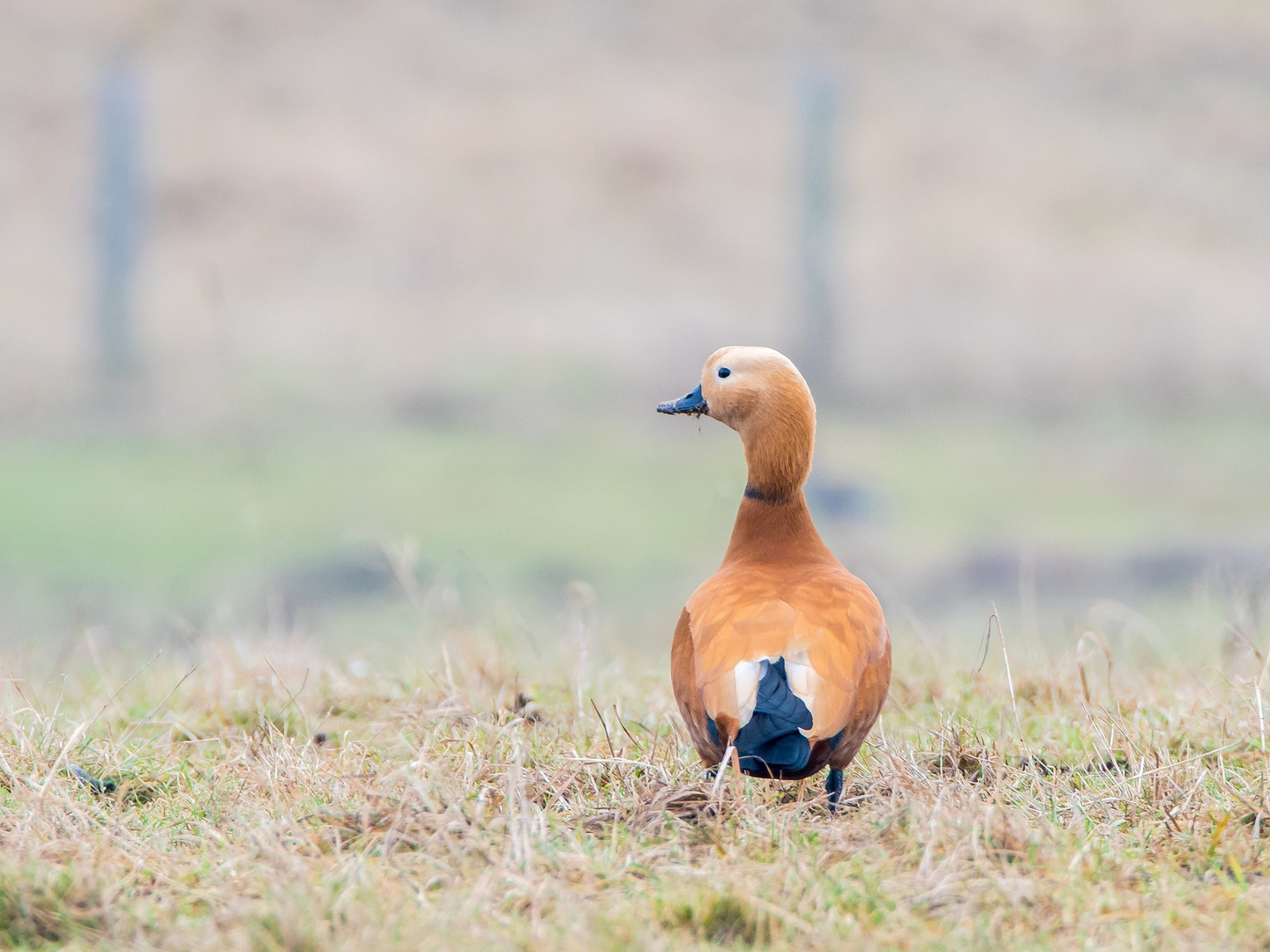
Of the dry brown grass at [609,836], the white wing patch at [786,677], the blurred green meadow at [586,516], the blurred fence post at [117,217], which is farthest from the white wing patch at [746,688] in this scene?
the blurred fence post at [117,217]

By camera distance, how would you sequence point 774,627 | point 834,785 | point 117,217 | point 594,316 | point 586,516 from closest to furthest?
point 774,627 → point 834,785 → point 586,516 → point 117,217 → point 594,316

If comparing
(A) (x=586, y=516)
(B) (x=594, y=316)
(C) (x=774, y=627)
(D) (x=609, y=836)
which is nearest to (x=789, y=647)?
(C) (x=774, y=627)

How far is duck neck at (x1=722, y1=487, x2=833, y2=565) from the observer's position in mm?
3168

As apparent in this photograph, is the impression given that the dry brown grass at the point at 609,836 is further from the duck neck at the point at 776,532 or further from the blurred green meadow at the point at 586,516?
the blurred green meadow at the point at 586,516

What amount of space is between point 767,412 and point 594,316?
36.4 ft

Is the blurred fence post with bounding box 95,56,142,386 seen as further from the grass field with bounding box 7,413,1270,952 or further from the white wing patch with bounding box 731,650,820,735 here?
the white wing patch with bounding box 731,650,820,735

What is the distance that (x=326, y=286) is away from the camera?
14844 mm

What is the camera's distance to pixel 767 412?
10.3ft

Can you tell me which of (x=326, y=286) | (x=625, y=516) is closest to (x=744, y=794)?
(x=625, y=516)

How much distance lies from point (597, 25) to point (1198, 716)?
71.9 ft

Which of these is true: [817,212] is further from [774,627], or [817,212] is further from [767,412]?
[774,627]

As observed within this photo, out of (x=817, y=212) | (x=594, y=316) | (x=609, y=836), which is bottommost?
(x=594, y=316)

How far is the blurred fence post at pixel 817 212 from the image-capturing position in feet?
36.4

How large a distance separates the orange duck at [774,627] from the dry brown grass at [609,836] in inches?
6.1
